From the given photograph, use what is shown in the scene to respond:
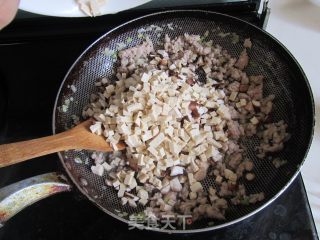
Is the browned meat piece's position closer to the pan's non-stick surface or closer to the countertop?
the pan's non-stick surface

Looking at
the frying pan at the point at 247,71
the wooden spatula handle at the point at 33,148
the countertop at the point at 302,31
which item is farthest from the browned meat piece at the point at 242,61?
the wooden spatula handle at the point at 33,148

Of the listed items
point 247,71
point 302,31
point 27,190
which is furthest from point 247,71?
point 27,190

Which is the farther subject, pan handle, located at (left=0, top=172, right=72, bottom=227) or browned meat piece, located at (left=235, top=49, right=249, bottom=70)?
browned meat piece, located at (left=235, top=49, right=249, bottom=70)

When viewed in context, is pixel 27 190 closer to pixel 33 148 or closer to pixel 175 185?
pixel 33 148

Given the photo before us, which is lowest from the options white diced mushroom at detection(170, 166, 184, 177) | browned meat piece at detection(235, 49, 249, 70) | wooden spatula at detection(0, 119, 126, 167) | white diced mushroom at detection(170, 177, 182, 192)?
white diced mushroom at detection(170, 177, 182, 192)

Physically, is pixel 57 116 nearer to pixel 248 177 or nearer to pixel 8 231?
pixel 8 231

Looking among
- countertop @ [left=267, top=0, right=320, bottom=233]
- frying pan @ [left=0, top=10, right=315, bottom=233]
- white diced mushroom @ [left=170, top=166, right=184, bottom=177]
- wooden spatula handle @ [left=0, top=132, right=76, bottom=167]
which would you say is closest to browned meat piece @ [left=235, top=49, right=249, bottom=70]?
frying pan @ [left=0, top=10, right=315, bottom=233]

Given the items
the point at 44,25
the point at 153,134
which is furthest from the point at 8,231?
the point at 44,25
